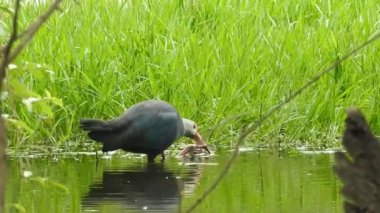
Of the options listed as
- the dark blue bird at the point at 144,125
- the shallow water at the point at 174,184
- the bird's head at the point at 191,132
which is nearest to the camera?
the shallow water at the point at 174,184

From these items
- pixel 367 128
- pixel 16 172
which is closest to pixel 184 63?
pixel 16 172

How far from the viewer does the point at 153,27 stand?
31.4 ft

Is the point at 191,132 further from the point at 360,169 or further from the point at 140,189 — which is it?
the point at 360,169

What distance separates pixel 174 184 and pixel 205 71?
6.23 feet

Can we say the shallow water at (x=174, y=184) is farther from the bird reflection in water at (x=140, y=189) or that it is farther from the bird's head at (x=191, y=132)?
the bird's head at (x=191, y=132)

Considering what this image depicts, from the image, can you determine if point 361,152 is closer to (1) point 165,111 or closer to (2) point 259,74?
(1) point 165,111

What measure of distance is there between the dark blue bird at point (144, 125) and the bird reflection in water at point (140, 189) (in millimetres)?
379

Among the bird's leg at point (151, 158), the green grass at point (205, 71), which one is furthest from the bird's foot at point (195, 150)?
the green grass at point (205, 71)

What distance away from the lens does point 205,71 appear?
895cm

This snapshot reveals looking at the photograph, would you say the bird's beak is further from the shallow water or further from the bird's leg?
the bird's leg

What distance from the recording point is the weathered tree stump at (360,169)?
259 centimetres

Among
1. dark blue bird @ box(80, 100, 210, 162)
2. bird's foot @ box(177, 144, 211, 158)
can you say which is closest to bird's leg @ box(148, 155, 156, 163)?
dark blue bird @ box(80, 100, 210, 162)

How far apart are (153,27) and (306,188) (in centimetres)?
293

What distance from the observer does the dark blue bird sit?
823 cm
